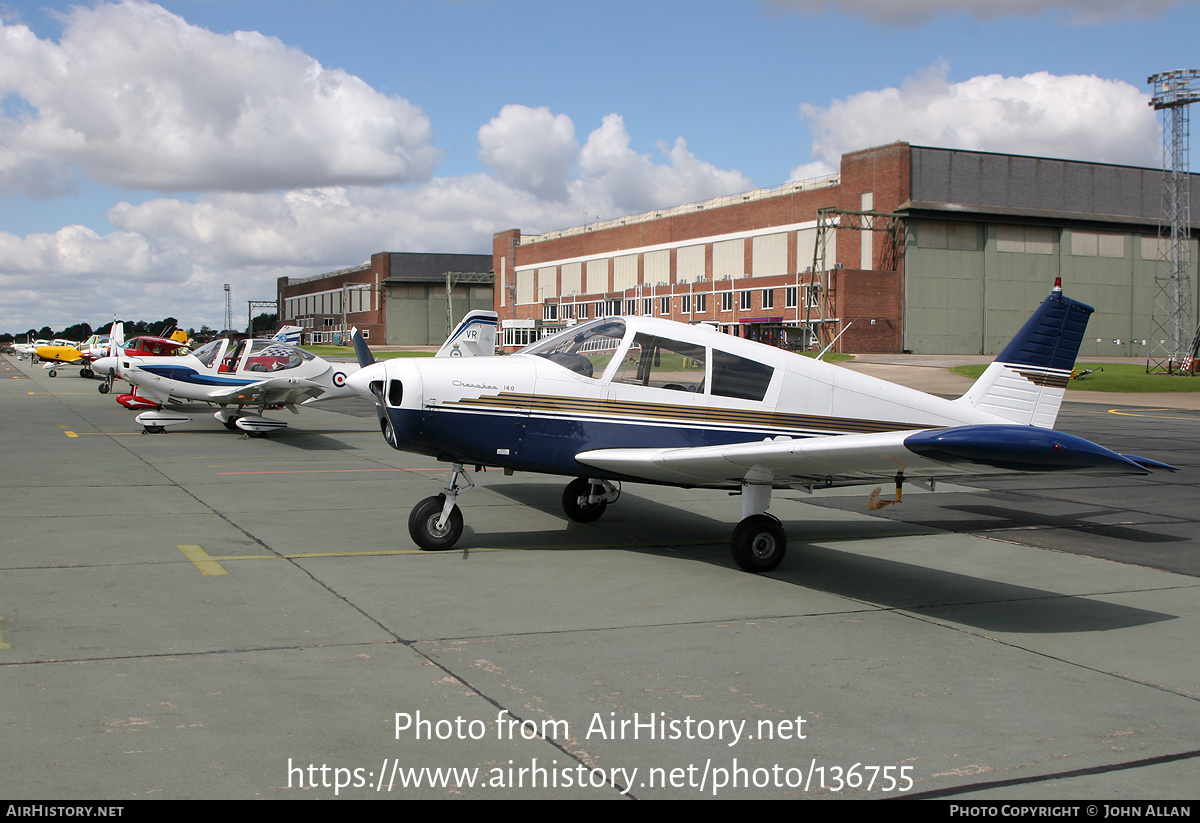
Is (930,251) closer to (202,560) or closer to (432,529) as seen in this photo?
(432,529)

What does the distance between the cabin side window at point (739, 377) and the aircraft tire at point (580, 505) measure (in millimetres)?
2151

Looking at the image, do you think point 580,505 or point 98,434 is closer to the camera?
point 580,505

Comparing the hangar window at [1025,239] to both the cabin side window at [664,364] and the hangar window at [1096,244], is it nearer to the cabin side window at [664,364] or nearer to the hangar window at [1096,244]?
the hangar window at [1096,244]

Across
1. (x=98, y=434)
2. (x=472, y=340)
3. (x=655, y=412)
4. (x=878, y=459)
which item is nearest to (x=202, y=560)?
(x=655, y=412)

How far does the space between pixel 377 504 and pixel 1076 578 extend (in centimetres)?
734

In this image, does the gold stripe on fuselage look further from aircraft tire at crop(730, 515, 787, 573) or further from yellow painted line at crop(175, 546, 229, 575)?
yellow painted line at crop(175, 546, 229, 575)

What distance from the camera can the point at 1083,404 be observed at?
33.1m

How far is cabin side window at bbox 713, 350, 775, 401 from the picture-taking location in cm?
855

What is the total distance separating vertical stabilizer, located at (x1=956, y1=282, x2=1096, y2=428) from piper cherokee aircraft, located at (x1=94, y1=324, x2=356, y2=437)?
1386 cm

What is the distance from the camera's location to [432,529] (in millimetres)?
8445

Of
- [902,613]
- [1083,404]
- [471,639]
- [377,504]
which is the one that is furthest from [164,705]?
[1083,404]

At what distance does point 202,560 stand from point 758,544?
4595mm

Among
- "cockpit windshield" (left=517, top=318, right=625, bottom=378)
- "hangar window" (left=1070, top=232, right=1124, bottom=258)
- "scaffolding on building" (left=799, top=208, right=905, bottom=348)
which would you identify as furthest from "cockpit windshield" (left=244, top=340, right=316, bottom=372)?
"hangar window" (left=1070, top=232, right=1124, bottom=258)

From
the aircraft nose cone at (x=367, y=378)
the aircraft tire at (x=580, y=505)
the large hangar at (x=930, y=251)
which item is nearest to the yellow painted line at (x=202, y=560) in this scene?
the aircraft nose cone at (x=367, y=378)
